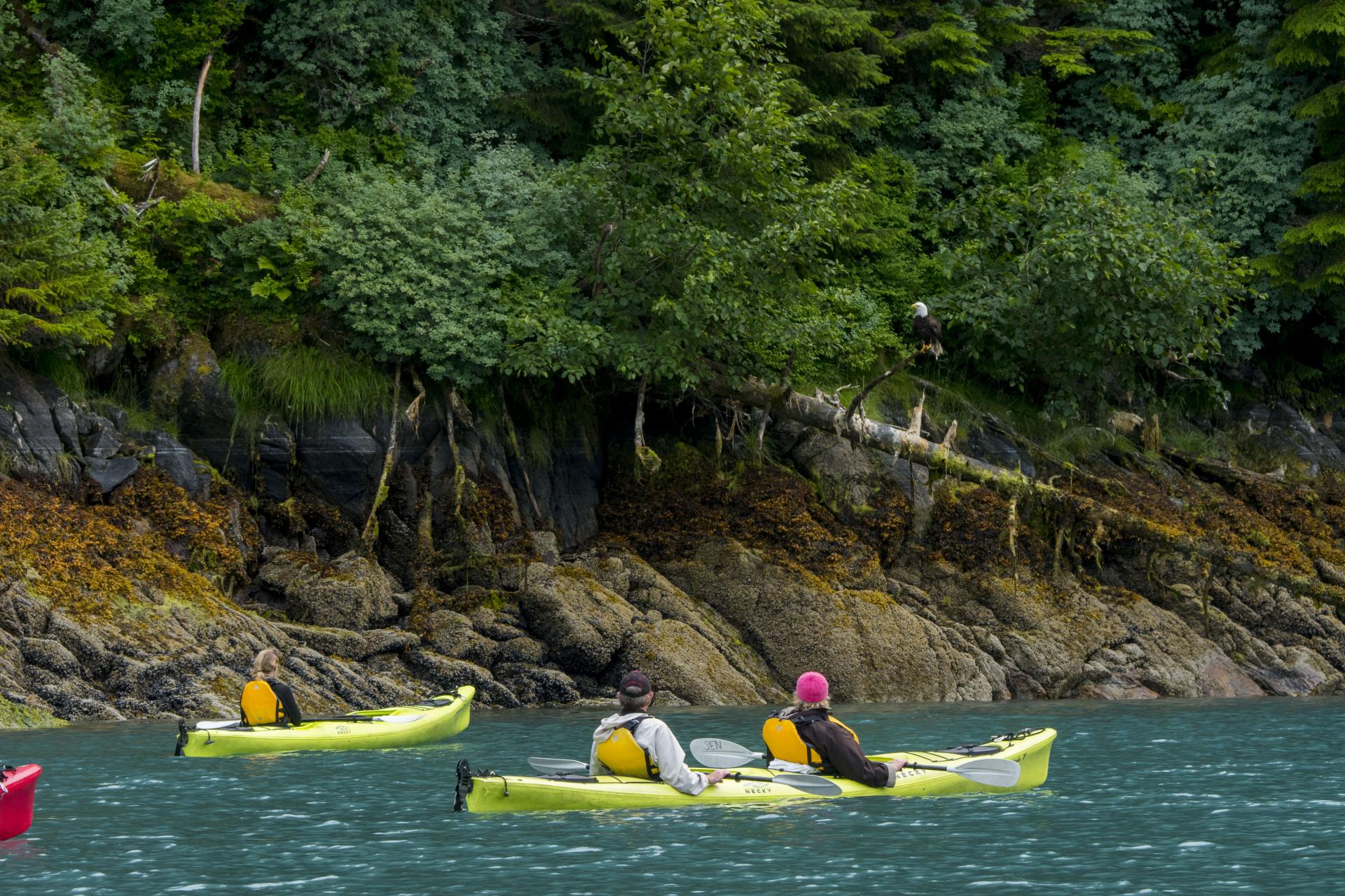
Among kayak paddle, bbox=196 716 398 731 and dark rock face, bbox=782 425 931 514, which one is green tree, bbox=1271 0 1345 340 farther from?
kayak paddle, bbox=196 716 398 731

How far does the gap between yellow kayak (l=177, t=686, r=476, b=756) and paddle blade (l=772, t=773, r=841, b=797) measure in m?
5.25

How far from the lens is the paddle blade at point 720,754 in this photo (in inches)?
431

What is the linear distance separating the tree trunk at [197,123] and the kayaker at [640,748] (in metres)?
13.4

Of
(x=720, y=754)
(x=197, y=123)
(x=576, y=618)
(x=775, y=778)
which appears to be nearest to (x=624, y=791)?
(x=775, y=778)

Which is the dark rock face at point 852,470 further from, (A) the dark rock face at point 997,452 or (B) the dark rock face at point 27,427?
(B) the dark rock face at point 27,427

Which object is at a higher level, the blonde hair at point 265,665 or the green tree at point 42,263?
the green tree at point 42,263

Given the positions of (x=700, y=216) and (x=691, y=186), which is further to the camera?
(x=700, y=216)

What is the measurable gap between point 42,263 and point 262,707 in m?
6.47

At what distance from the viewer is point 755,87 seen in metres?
19.7

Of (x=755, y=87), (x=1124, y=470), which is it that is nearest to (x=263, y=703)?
(x=755, y=87)

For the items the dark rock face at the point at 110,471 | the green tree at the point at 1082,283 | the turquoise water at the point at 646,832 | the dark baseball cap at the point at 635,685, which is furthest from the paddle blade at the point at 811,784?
the green tree at the point at 1082,283

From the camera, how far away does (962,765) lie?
432 inches

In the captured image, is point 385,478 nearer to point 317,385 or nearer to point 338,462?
point 338,462

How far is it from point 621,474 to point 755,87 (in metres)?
6.07
